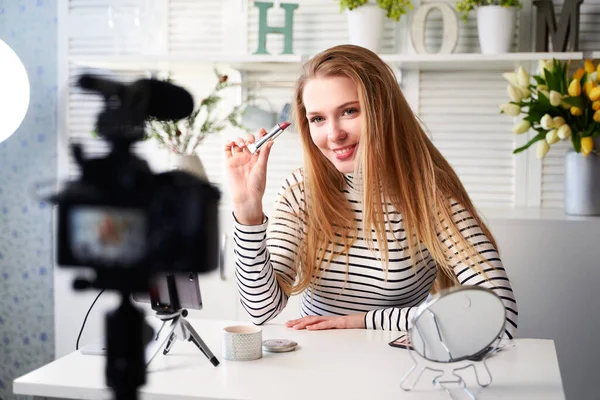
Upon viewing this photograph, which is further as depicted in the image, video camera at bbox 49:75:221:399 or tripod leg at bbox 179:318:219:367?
tripod leg at bbox 179:318:219:367

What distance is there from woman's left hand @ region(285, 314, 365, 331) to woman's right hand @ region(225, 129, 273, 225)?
24 centimetres

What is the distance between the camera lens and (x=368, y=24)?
106 inches

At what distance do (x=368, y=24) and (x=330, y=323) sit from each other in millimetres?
1479

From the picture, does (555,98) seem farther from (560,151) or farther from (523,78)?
(560,151)

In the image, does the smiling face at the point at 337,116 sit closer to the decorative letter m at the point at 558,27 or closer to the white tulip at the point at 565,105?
the white tulip at the point at 565,105

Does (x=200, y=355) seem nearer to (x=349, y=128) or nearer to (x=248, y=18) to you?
(x=349, y=128)

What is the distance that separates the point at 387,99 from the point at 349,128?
0.38 feet

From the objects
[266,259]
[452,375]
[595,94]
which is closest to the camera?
[452,375]

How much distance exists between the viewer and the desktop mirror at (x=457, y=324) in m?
0.98

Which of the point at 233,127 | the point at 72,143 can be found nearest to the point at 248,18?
the point at 233,127

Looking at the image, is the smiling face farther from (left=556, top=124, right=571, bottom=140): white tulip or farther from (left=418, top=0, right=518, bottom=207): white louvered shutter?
(left=418, top=0, right=518, bottom=207): white louvered shutter

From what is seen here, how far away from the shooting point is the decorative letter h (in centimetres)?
279

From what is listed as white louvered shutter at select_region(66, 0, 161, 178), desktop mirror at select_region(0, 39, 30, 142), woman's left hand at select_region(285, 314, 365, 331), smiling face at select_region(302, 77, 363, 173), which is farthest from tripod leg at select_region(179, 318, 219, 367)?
white louvered shutter at select_region(66, 0, 161, 178)

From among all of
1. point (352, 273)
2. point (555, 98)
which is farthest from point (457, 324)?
point (555, 98)
